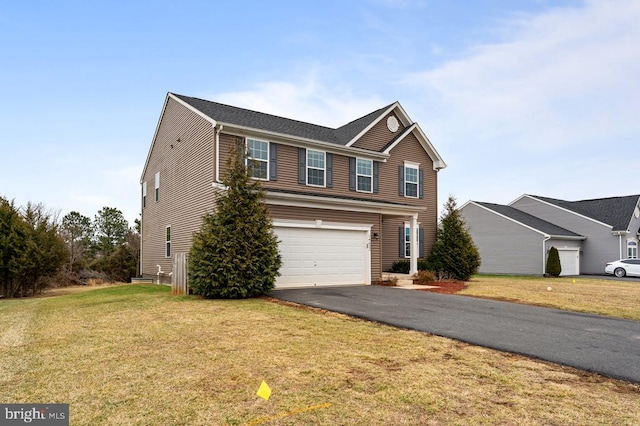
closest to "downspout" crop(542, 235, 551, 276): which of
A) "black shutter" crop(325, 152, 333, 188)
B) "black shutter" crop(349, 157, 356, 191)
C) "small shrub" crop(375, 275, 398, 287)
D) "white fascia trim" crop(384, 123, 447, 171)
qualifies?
"white fascia trim" crop(384, 123, 447, 171)

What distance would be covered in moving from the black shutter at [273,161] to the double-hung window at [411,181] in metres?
7.67

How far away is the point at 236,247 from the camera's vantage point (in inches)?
456

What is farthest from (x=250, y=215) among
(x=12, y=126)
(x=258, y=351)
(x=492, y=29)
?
(x=12, y=126)

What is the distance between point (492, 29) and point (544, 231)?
17880 millimetres

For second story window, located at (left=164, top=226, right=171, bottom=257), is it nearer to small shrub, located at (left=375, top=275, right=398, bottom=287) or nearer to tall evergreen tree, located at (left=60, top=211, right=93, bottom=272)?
small shrub, located at (left=375, top=275, right=398, bottom=287)

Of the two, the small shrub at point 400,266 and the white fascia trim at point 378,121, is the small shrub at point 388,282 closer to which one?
the small shrub at point 400,266

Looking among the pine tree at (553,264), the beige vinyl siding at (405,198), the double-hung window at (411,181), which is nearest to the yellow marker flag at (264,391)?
the beige vinyl siding at (405,198)

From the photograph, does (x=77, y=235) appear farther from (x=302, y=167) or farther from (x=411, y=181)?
(x=411, y=181)

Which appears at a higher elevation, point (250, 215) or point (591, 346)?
point (250, 215)

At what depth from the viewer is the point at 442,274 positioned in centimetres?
1952

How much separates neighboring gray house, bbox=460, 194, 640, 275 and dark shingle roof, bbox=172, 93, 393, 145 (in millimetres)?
15606

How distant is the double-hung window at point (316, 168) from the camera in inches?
669

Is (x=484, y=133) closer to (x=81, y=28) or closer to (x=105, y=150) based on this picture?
(x=81, y=28)
